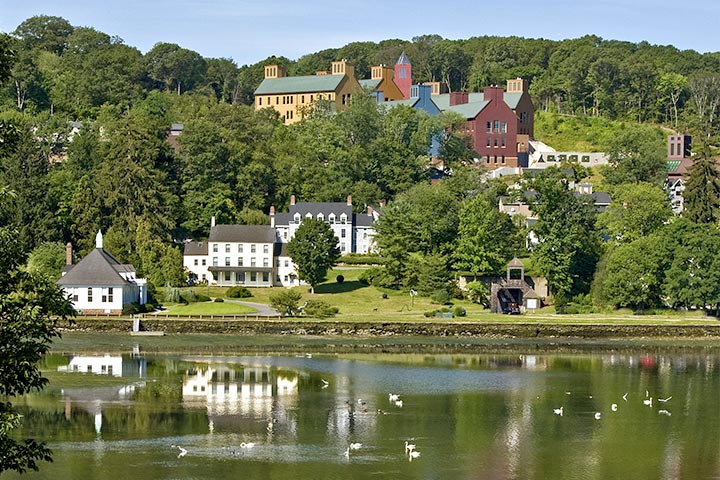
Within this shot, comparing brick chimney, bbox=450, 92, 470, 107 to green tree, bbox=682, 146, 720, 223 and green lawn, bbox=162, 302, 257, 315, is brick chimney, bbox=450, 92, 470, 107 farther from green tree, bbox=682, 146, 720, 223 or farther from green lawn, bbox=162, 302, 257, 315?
green lawn, bbox=162, 302, 257, 315

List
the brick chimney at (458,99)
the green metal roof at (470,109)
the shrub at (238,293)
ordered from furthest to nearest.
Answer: the brick chimney at (458,99)
the green metal roof at (470,109)
the shrub at (238,293)

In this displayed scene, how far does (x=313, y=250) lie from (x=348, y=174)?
77.3 feet

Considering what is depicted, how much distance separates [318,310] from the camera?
86875 millimetres

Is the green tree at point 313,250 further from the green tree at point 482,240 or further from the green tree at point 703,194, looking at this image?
the green tree at point 703,194

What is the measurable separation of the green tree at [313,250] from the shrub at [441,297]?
890cm

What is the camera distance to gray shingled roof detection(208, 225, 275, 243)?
333ft

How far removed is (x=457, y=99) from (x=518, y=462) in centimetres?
10380

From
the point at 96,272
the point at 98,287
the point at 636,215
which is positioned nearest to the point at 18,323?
the point at 98,287

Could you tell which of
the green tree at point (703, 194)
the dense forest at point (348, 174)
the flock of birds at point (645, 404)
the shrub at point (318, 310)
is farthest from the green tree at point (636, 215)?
the flock of birds at point (645, 404)

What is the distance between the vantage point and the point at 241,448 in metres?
46.9

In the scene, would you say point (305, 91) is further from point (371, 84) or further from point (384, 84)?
point (384, 84)

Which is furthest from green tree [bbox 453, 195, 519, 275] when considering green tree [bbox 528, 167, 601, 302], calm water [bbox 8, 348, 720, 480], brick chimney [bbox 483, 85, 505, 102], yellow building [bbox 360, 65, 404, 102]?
yellow building [bbox 360, 65, 404, 102]

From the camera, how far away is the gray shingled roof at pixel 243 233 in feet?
333

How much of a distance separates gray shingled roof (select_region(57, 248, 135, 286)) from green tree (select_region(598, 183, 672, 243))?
36809 millimetres
